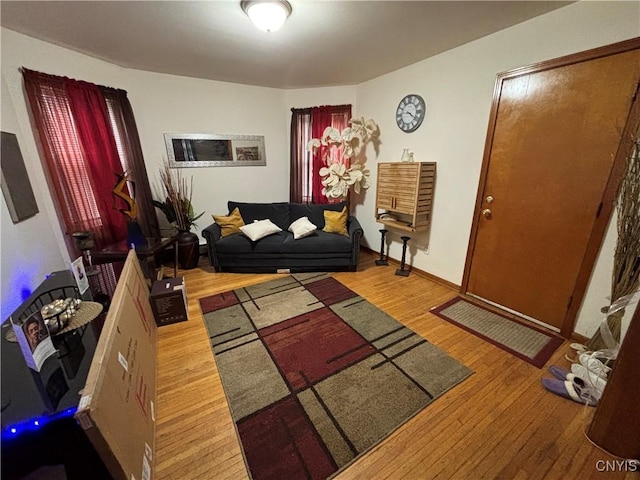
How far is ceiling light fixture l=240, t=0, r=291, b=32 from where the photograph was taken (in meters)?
1.65

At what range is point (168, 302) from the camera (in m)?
2.13

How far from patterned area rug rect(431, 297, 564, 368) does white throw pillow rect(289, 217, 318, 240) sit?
1668mm

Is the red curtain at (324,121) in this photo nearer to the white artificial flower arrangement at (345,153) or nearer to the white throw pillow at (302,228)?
the white artificial flower arrangement at (345,153)

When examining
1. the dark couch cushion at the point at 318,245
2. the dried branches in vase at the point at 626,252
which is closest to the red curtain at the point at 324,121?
the dark couch cushion at the point at 318,245

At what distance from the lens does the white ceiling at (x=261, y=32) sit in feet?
5.68

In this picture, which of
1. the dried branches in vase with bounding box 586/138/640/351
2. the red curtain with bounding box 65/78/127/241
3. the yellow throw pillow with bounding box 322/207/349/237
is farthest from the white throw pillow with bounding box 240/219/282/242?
the dried branches in vase with bounding box 586/138/640/351

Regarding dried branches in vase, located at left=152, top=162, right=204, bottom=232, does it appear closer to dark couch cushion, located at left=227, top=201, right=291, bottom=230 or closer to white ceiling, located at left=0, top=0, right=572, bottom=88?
dark couch cushion, located at left=227, top=201, right=291, bottom=230

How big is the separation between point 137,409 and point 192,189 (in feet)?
9.78

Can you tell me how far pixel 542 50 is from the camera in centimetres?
188

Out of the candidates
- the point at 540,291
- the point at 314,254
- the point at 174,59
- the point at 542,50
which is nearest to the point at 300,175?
the point at 314,254

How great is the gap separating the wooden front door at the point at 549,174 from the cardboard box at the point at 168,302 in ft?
9.31

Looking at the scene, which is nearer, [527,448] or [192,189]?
[527,448]

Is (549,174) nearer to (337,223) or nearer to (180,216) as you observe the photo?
(337,223)

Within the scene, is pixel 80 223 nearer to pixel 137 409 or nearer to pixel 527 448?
pixel 137 409
